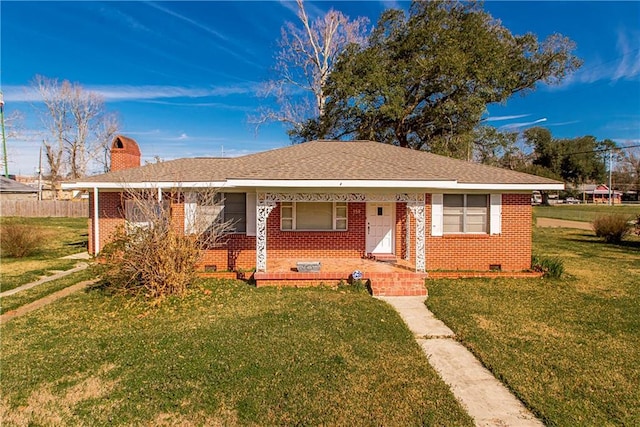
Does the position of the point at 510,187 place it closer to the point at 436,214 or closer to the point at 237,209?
the point at 436,214

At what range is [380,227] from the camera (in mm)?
11562

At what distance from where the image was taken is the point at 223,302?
7.71 meters

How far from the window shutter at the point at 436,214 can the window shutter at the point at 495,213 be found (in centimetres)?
155

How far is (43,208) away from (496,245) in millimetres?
39750

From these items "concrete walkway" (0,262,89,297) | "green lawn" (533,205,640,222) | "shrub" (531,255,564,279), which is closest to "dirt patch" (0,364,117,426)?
"concrete walkway" (0,262,89,297)

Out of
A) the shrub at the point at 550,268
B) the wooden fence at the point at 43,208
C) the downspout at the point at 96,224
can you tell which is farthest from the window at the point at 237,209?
the wooden fence at the point at 43,208

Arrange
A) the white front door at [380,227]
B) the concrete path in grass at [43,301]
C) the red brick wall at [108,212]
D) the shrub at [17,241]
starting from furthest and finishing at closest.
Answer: the shrub at [17,241], the red brick wall at [108,212], the white front door at [380,227], the concrete path in grass at [43,301]

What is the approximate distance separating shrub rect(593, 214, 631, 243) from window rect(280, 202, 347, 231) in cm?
1592

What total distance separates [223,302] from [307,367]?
139 inches

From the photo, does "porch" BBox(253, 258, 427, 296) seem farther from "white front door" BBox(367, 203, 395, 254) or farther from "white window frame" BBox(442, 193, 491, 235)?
"white window frame" BBox(442, 193, 491, 235)

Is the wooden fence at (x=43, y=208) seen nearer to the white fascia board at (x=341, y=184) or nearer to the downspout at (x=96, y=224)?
the downspout at (x=96, y=224)

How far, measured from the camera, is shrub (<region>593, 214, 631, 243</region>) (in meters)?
18.0

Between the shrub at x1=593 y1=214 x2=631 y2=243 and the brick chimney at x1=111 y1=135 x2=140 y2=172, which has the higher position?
the brick chimney at x1=111 y1=135 x2=140 y2=172

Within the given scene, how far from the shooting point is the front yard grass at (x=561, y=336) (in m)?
4.07
